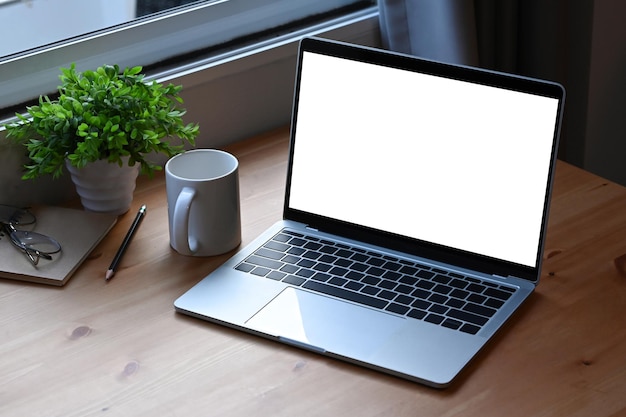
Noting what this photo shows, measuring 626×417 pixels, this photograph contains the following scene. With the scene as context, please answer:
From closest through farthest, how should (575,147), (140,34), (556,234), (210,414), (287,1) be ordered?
1. (210,414)
2. (556,234)
3. (140,34)
4. (287,1)
5. (575,147)

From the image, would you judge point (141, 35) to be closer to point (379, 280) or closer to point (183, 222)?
point (183, 222)

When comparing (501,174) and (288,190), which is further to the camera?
(288,190)

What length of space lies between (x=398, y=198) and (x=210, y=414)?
14.6 inches

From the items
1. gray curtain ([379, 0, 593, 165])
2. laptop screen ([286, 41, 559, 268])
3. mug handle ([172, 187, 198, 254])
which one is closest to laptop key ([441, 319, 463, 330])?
laptop screen ([286, 41, 559, 268])

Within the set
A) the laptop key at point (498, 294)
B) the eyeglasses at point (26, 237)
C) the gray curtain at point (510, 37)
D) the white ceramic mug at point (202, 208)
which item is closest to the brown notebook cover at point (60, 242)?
the eyeglasses at point (26, 237)

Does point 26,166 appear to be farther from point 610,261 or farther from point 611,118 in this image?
point 611,118

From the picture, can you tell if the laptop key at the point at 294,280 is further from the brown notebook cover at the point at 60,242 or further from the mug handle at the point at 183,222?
the brown notebook cover at the point at 60,242

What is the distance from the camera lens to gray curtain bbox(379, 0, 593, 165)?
1.45 meters

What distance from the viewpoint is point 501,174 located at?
40.7 inches

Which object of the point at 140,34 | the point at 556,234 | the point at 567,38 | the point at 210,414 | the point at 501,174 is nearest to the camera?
the point at 210,414

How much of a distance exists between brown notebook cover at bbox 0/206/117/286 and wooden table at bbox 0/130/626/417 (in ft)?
0.04

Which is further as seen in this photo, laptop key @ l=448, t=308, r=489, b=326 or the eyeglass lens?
the eyeglass lens

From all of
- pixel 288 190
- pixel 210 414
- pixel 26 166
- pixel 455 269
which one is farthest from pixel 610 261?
pixel 26 166

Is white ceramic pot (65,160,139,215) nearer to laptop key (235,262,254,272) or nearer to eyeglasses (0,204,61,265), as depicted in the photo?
eyeglasses (0,204,61,265)
